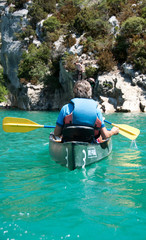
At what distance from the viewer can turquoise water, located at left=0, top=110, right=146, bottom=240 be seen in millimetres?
2418

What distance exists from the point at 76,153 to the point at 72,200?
116 centimetres

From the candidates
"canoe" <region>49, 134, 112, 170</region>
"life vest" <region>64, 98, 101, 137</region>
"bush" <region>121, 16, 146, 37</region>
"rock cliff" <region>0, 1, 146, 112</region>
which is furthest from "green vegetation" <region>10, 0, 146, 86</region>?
"life vest" <region>64, 98, 101, 137</region>

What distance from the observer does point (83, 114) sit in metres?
4.19

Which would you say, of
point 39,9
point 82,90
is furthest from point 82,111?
point 39,9

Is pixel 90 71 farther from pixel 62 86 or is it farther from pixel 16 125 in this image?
pixel 16 125

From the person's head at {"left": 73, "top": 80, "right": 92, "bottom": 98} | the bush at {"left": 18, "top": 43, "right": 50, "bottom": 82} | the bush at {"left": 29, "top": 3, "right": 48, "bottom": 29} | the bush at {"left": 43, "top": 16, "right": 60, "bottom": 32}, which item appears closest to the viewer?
the person's head at {"left": 73, "top": 80, "right": 92, "bottom": 98}

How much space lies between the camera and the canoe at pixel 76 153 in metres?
4.18

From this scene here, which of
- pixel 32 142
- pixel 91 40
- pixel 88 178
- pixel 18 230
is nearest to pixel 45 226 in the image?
pixel 18 230

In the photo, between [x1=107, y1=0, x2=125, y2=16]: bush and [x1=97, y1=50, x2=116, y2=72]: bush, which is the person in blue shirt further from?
[x1=107, y1=0, x2=125, y2=16]: bush

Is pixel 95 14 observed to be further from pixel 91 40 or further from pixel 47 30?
pixel 47 30

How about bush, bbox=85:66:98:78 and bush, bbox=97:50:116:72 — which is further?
bush, bbox=85:66:98:78

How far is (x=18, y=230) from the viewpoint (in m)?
2.43

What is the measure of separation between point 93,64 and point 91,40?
2.57m

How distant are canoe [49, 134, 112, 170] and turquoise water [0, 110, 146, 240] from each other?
5.8 inches
